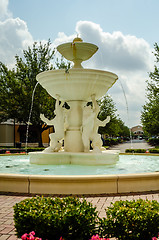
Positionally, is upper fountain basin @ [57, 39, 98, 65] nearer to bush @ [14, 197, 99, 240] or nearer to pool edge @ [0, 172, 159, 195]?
pool edge @ [0, 172, 159, 195]

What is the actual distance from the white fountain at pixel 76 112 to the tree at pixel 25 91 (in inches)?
722

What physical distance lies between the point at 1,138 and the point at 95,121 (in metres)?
34.8

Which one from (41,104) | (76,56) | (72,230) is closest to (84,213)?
(72,230)

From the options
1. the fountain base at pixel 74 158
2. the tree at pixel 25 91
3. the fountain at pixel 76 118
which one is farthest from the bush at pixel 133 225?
the tree at pixel 25 91

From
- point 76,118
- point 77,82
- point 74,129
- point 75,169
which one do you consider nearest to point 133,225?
point 75,169

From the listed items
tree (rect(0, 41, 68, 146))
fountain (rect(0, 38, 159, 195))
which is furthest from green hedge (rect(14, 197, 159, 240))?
tree (rect(0, 41, 68, 146))

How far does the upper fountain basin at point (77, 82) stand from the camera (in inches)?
395

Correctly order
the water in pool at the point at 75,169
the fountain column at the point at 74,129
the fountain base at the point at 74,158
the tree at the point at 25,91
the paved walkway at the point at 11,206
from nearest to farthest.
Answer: the paved walkway at the point at 11,206, the water in pool at the point at 75,169, the fountain base at the point at 74,158, the fountain column at the point at 74,129, the tree at the point at 25,91

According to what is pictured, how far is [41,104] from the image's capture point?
1198 inches

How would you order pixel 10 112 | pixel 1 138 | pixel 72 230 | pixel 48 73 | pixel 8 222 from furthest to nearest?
pixel 1 138 → pixel 10 112 → pixel 48 73 → pixel 8 222 → pixel 72 230

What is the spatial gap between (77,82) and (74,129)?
206cm

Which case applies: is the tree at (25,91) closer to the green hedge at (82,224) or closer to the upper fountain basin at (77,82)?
the upper fountain basin at (77,82)

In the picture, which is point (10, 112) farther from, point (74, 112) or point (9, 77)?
point (74, 112)

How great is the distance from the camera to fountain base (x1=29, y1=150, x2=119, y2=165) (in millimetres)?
9656
